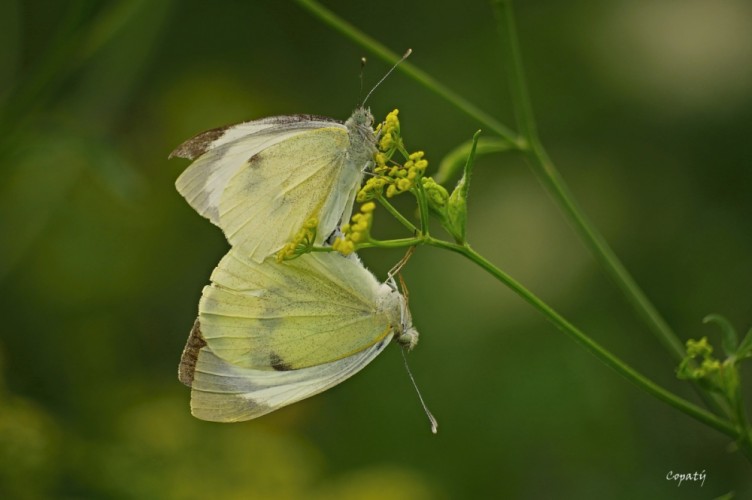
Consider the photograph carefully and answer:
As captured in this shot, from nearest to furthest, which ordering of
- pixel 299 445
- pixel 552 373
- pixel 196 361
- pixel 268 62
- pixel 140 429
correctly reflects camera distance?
pixel 196 361, pixel 140 429, pixel 299 445, pixel 552 373, pixel 268 62

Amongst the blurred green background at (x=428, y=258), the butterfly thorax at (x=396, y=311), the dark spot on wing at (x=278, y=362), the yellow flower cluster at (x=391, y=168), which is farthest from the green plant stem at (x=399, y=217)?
the blurred green background at (x=428, y=258)

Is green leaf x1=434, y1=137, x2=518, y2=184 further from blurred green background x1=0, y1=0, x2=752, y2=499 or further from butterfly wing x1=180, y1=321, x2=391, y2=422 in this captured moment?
blurred green background x1=0, y1=0, x2=752, y2=499

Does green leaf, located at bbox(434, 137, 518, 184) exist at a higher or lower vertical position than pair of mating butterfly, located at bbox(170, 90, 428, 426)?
higher

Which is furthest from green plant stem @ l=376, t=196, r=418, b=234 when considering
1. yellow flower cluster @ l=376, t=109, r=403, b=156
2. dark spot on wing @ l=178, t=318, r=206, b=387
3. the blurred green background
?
the blurred green background

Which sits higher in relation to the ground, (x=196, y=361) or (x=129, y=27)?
(x=129, y=27)

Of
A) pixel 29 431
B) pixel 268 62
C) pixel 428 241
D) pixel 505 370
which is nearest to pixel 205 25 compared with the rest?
pixel 268 62

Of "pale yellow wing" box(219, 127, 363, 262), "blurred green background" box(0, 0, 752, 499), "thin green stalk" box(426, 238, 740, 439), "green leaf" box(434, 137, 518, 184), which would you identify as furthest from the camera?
"blurred green background" box(0, 0, 752, 499)

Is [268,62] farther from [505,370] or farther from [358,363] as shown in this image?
[358,363]
